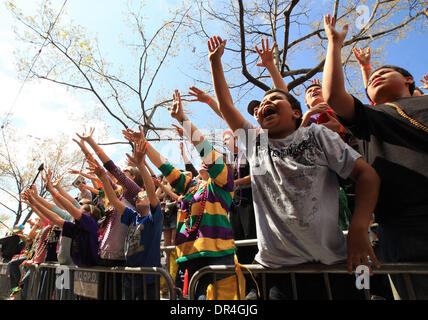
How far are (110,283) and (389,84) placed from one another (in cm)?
286

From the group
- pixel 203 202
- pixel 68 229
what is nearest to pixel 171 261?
pixel 68 229

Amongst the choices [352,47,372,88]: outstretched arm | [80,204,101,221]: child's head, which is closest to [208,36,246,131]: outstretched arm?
[352,47,372,88]: outstretched arm

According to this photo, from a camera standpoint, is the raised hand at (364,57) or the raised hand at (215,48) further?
the raised hand at (364,57)

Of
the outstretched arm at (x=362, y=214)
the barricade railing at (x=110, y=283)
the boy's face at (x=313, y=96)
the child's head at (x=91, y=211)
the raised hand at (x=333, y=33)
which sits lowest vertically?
the barricade railing at (x=110, y=283)

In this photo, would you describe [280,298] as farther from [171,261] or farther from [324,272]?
[171,261]

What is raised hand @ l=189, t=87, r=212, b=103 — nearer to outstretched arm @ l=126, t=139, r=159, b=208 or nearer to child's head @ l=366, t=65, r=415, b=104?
outstretched arm @ l=126, t=139, r=159, b=208

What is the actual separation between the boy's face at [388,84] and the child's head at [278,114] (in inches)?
19.5

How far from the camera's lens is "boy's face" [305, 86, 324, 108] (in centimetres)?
284

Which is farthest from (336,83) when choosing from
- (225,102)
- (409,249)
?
(409,249)

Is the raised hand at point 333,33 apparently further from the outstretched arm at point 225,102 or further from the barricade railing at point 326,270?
the barricade railing at point 326,270

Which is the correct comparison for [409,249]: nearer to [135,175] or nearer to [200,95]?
[200,95]

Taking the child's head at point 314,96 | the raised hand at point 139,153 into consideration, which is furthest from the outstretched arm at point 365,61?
the raised hand at point 139,153

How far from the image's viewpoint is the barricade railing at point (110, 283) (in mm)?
2201

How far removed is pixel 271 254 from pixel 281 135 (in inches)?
29.9
